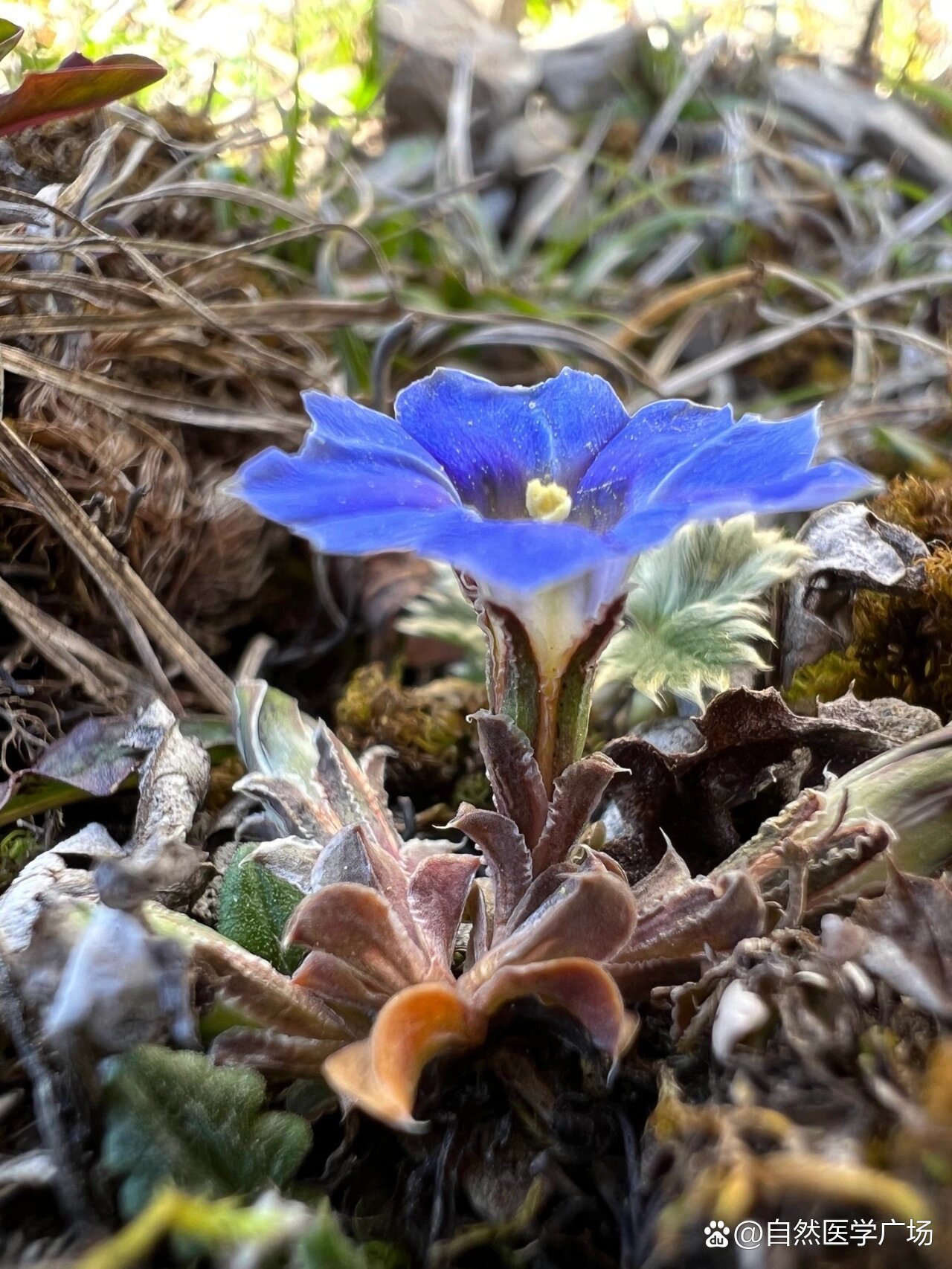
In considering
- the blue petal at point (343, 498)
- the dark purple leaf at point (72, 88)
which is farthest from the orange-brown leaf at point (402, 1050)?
the dark purple leaf at point (72, 88)

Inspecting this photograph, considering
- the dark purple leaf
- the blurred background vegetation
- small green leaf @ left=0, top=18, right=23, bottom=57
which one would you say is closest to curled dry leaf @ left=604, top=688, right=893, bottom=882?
the blurred background vegetation

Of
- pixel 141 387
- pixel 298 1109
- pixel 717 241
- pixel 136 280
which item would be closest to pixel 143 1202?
pixel 298 1109

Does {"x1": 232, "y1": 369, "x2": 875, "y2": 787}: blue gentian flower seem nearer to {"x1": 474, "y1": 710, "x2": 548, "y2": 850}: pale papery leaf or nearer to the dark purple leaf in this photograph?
{"x1": 474, "y1": 710, "x2": 548, "y2": 850}: pale papery leaf

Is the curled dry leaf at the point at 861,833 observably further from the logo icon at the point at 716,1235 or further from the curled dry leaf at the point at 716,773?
the logo icon at the point at 716,1235

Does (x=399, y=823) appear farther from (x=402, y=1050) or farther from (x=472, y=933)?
(x=402, y=1050)

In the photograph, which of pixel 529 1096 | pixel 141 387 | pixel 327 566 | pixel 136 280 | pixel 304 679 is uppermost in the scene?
pixel 136 280

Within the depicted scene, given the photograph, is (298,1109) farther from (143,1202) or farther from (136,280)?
(136,280)
